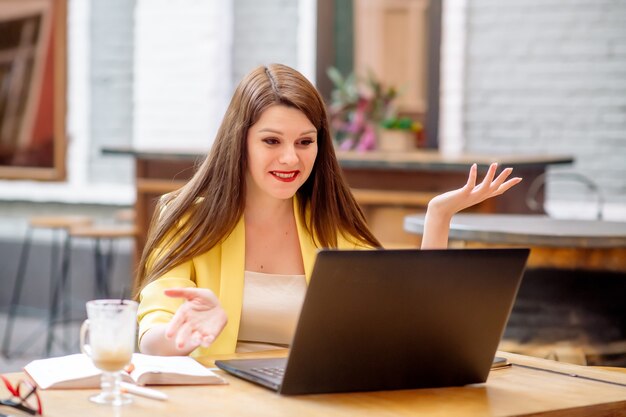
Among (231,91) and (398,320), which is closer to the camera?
(398,320)

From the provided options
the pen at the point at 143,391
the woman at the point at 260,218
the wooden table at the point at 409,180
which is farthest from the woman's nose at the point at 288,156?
the wooden table at the point at 409,180

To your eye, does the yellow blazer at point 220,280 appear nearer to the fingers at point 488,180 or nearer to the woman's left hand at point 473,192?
the woman's left hand at point 473,192

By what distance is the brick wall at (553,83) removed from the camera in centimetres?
614

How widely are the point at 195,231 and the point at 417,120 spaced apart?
4562 millimetres

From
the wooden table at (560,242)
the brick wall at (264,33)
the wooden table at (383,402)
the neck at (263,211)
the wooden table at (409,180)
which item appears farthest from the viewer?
the brick wall at (264,33)

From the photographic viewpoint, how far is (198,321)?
1896 millimetres

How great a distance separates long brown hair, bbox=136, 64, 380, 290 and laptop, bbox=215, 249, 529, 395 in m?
0.57

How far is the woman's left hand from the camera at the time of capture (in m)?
2.19

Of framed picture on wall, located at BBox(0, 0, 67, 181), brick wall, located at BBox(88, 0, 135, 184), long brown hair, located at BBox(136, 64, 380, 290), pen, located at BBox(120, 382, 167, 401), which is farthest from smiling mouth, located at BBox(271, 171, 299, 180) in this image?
framed picture on wall, located at BBox(0, 0, 67, 181)

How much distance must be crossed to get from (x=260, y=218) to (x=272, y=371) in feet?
2.25

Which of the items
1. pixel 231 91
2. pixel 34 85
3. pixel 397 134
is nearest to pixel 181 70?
pixel 231 91

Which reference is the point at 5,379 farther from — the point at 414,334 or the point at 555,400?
the point at 555,400

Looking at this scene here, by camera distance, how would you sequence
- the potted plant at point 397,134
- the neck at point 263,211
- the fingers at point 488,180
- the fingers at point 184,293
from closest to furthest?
the fingers at point 184,293
the fingers at point 488,180
the neck at point 263,211
the potted plant at point 397,134

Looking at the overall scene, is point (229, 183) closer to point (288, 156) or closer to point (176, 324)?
point (288, 156)
